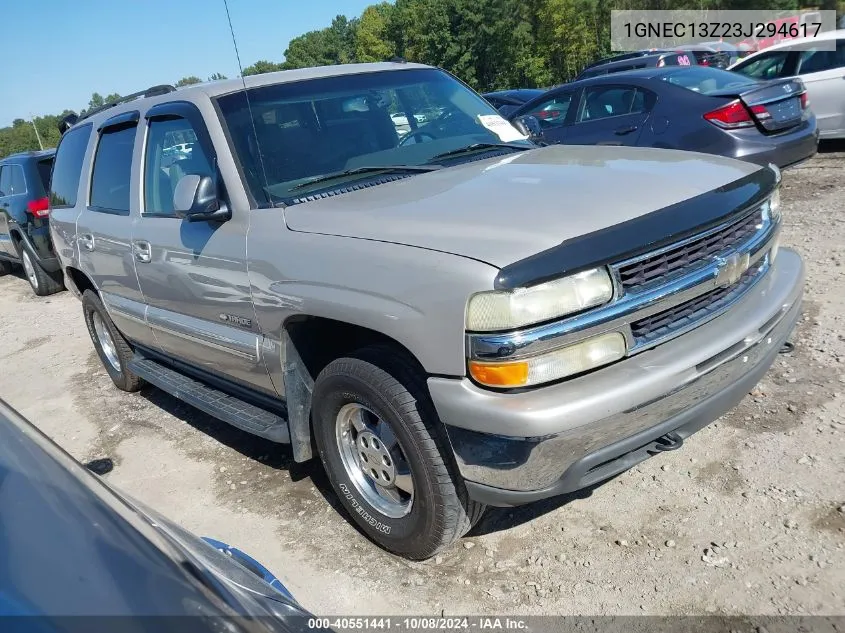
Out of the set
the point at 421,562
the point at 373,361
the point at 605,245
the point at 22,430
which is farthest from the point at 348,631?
the point at 605,245

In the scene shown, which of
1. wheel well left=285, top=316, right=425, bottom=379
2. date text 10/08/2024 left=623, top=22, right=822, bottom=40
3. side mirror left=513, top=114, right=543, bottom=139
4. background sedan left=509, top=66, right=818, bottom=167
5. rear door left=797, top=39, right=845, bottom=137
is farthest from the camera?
date text 10/08/2024 left=623, top=22, right=822, bottom=40

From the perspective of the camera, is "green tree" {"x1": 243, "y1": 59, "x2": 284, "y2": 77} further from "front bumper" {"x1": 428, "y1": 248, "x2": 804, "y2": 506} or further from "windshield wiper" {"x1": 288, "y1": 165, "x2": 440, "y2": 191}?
"front bumper" {"x1": 428, "y1": 248, "x2": 804, "y2": 506}

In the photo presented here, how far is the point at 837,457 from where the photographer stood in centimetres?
314

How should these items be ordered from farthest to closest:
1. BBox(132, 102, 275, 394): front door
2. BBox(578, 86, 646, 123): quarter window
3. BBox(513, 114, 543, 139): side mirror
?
BBox(578, 86, 646, 123): quarter window
BBox(513, 114, 543, 139): side mirror
BBox(132, 102, 275, 394): front door

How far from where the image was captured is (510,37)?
53938 mm

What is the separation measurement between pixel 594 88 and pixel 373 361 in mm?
6435

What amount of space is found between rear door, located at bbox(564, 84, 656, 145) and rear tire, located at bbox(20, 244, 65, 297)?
6.99m

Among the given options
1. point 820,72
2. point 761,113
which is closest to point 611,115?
point 761,113

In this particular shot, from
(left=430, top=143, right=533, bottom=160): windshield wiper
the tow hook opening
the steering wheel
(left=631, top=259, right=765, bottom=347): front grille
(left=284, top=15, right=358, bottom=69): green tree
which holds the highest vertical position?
(left=284, top=15, right=358, bottom=69): green tree

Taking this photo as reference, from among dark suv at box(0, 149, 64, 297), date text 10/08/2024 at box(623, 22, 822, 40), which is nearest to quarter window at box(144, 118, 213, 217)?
dark suv at box(0, 149, 64, 297)

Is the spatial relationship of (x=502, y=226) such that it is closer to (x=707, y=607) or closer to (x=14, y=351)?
(x=707, y=607)

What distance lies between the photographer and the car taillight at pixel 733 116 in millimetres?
6789

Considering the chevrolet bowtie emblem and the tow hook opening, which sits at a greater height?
the chevrolet bowtie emblem

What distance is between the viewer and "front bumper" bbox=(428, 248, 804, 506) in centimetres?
223
